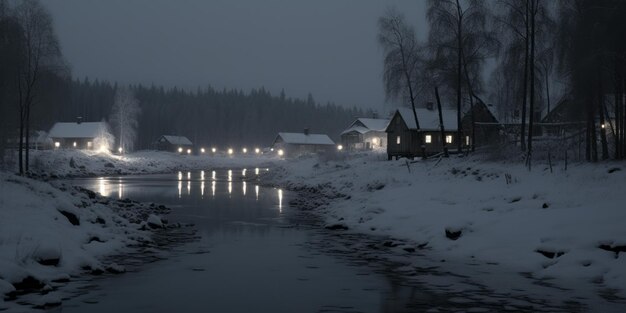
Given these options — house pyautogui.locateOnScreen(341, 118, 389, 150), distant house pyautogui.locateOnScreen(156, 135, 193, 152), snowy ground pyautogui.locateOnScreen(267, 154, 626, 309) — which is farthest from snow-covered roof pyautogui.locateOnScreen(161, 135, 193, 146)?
snowy ground pyautogui.locateOnScreen(267, 154, 626, 309)

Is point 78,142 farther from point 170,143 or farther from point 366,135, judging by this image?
point 366,135

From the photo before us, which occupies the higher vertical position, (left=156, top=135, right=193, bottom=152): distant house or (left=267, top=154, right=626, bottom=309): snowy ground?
(left=156, top=135, right=193, bottom=152): distant house

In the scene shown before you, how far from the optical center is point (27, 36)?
44.9 meters

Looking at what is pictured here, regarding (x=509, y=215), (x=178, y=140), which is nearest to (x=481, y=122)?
(x=509, y=215)

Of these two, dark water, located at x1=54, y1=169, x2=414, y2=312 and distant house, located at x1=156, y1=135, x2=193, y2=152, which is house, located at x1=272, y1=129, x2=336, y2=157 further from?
dark water, located at x1=54, y1=169, x2=414, y2=312

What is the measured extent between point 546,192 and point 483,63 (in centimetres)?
2001

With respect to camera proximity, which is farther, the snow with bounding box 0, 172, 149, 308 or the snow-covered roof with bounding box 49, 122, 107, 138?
the snow-covered roof with bounding box 49, 122, 107, 138

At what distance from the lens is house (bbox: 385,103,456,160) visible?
61844mm

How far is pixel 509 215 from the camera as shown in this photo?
2066cm

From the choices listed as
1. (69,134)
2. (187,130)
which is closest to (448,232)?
(69,134)

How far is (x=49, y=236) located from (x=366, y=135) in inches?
3552

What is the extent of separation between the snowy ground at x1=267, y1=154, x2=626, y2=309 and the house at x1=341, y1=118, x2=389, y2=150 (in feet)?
208

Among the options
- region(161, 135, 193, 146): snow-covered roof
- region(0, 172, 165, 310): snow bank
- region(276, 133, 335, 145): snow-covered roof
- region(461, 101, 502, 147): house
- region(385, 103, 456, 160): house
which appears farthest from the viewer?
region(161, 135, 193, 146): snow-covered roof

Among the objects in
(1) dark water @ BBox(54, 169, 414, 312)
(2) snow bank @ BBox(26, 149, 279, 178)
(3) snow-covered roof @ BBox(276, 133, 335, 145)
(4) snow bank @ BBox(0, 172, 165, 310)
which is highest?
(3) snow-covered roof @ BBox(276, 133, 335, 145)
